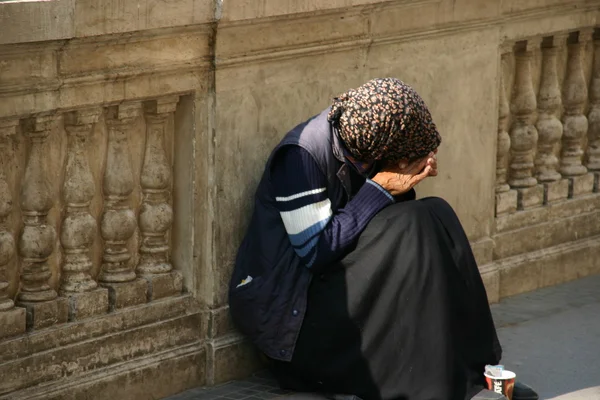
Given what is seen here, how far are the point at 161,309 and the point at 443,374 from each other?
1.09 m

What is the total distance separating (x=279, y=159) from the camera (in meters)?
5.34

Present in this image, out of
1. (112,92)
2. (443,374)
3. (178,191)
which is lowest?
(443,374)

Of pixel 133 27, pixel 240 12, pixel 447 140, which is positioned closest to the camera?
pixel 133 27

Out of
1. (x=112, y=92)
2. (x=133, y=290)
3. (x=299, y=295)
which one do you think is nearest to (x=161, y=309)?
(x=133, y=290)

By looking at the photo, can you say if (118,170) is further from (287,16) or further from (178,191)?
(287,16)

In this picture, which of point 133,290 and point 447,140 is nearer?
point 133,290

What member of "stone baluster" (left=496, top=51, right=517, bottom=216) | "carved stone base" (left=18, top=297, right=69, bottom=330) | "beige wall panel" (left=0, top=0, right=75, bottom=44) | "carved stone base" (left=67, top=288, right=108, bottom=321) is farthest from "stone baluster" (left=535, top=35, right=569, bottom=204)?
"beige wall panel" (left=0, top=0, right=75, bottom=44)

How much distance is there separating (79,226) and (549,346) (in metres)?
2.29

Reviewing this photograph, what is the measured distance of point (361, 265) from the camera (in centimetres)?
530

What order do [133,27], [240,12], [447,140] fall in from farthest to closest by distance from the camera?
[447,140] < [240,12] < [133,27]

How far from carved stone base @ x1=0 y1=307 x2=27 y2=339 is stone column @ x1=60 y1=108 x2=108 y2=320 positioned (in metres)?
0.23

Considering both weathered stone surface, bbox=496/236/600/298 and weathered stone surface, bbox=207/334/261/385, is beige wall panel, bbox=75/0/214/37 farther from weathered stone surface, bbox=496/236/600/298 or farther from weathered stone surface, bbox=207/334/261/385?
weathered stone surface, bbox=496/236/600/298

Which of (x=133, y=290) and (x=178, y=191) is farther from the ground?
(x=178, y=191)

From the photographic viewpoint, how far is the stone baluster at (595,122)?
7332 mm
